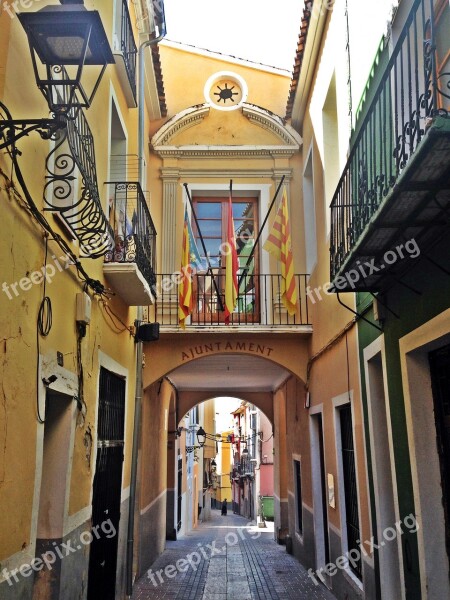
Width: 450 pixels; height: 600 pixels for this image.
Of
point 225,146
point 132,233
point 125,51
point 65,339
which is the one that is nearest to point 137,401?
point 132,233

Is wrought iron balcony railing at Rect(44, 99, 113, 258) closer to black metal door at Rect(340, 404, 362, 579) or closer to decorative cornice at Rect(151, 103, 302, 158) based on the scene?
black metal door at Rect(340, 404, 362, 579)

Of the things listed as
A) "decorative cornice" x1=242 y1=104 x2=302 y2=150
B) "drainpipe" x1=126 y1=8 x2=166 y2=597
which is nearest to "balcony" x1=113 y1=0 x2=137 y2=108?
"drainpipe" x1=126 y1=8 x2=166 y2=597

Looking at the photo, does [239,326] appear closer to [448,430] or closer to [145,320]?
[145,320]

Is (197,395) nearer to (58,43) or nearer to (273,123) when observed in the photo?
(273,123)

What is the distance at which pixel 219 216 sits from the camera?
11305 millimetres

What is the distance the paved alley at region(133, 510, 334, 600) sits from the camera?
28.1 ft

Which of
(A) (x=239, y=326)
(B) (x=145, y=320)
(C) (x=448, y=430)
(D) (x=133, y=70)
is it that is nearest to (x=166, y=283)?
(B) (x=145, y=320)

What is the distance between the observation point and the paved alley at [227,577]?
8555 millimetres

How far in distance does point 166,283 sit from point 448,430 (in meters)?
6.74

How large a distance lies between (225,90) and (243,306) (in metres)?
4.72

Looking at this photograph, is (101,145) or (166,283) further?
(166,283)

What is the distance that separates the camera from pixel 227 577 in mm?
9914

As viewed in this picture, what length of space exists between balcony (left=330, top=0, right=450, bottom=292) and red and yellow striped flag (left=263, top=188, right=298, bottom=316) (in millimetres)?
2816

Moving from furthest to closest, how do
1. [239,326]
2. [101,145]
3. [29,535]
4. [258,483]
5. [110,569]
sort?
[258,483] < [239,326] < [110,569] < [101,145] < [29,535]
